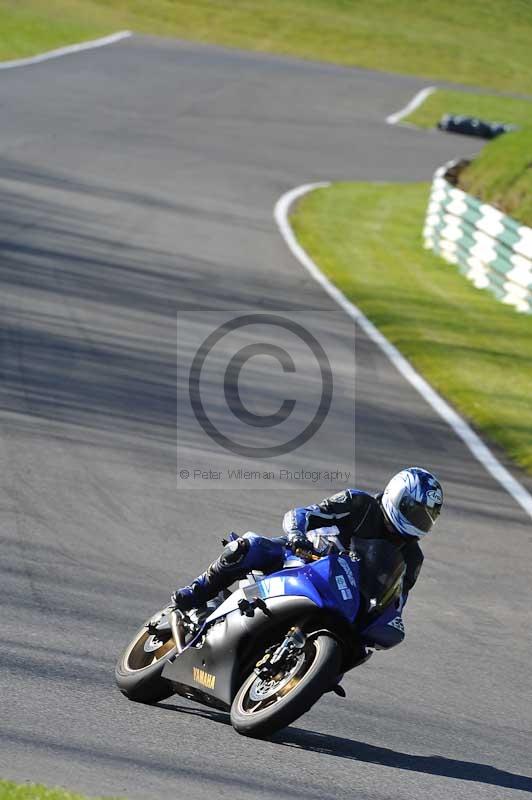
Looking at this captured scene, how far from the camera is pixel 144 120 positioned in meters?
36.0

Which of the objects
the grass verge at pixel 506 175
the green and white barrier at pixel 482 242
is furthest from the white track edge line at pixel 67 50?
the green and white barrier at pixel 482 242

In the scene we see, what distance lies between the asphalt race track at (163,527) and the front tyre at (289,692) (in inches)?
4.6

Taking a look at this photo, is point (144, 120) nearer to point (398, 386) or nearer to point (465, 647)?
point (398, 386)

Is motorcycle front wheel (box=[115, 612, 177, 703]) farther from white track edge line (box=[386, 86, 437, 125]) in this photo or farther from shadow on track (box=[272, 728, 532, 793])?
white track edge line (box=[386, 86, 437, 125])

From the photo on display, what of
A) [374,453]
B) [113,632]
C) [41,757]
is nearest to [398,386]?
[374,453]

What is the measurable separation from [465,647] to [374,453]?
158 inches

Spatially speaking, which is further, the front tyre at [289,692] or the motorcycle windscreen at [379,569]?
the motorcycle windscreen at [379,569]

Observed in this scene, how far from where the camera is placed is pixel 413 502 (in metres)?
6.43

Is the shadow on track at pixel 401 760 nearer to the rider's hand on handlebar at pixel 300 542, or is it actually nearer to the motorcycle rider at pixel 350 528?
the motorcycle rider at pixel 350 528

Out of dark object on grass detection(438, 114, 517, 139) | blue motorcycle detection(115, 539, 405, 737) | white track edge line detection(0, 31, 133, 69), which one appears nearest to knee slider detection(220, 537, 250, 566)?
blue motorcycle detection(115, 539, 405, 737)

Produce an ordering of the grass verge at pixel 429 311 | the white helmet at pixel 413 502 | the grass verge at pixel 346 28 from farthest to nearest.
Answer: the grass verge at pixel 346 28, the grass verge at pixel 429 311, the white helmet at pixel 413 502

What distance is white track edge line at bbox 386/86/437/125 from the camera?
46.2 m

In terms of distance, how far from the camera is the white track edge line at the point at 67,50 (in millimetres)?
41875

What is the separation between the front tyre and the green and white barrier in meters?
13.4
